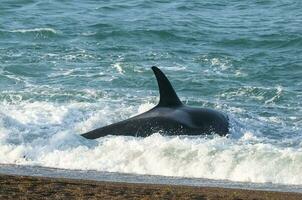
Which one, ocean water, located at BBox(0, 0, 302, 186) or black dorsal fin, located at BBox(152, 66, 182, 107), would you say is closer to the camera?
ocean water, located at BBox(0, 0, 302, 186)

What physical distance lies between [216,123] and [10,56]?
11.2m

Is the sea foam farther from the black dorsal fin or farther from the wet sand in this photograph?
the wet sand

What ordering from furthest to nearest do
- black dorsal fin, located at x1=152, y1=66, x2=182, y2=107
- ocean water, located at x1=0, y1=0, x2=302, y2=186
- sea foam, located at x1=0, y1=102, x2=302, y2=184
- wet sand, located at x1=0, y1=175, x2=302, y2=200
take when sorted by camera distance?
black dorsal fin, located at x1=152, y1=66, x2=182, y2=107 → ocean water, located at x1=0, y1=0, x2=302, y2=186 → sea foam, located at x1=0, y1=102, x2=302, y2=184 → wet sand, located at x1=0, y1=175, x2=302, y2=200

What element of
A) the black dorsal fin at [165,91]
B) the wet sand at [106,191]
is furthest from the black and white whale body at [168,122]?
the wet sand at [106,191]

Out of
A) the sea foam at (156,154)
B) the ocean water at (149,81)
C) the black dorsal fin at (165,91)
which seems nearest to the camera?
the sea foam at (156,154)

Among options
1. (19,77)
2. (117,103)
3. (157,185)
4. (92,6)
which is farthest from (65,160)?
(92,6)

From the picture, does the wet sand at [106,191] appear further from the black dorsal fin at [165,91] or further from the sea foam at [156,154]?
the black dorsal fin at [165,91]

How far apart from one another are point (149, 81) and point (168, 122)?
6.98 metres

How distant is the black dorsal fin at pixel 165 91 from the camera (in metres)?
16.5

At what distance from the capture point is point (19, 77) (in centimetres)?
2384

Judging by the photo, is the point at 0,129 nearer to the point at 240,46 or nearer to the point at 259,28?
the point at 240,46

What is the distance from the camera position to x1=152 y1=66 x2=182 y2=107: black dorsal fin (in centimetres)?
1652

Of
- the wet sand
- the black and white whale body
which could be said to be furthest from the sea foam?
the wet sand

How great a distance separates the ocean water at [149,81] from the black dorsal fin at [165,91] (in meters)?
0.90
